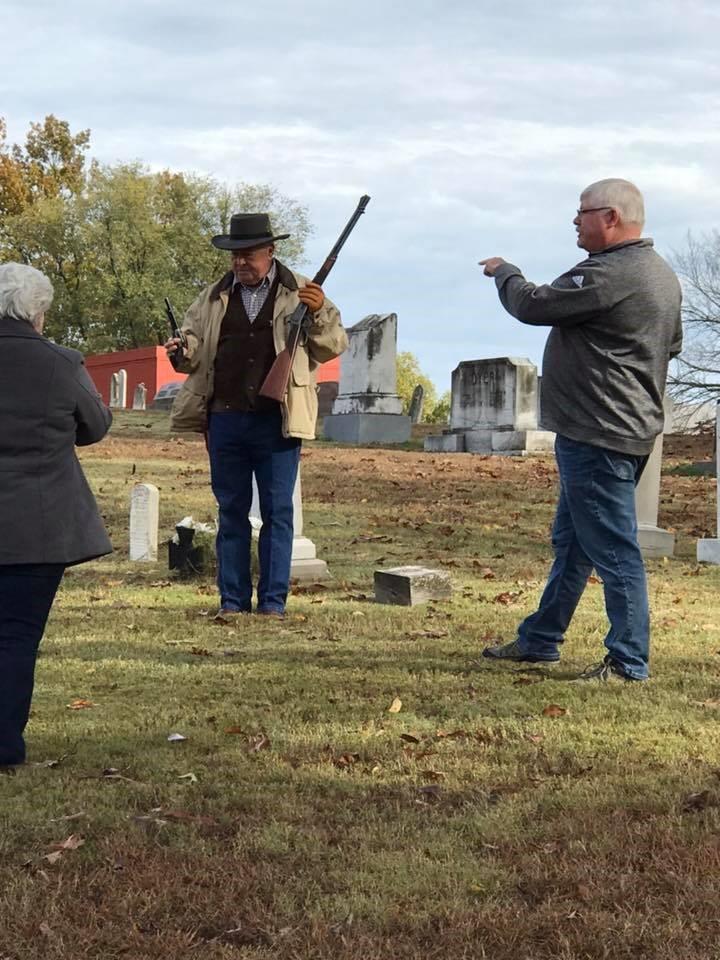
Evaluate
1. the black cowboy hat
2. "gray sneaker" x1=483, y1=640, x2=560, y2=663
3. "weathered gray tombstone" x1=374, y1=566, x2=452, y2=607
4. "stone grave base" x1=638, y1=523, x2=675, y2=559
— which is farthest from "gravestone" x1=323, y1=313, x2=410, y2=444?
"gray sneaker" x1=483, y1=640, x2=560, y2=663

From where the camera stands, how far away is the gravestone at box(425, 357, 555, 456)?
76.4ft

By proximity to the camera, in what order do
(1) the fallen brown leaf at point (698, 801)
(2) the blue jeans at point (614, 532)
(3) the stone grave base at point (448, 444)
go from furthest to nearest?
(3) the stone grave base at point (448, 444) → (2) the blue jeans at point (614, 532) → (1) the fallen brown leaf at point (698, 801)

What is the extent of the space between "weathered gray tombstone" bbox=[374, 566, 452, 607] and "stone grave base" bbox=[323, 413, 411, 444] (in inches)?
647

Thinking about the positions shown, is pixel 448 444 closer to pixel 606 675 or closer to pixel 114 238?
pixel 606 675

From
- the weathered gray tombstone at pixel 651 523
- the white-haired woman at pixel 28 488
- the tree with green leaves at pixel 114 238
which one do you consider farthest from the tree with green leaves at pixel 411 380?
the white-haired woman at pixel 28 488

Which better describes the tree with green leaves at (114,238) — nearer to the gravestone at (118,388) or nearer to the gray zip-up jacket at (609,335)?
the gravestone at (118,388)

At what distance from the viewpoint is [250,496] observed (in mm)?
8305

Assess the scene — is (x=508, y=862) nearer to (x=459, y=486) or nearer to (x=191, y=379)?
(x=191, y=379)

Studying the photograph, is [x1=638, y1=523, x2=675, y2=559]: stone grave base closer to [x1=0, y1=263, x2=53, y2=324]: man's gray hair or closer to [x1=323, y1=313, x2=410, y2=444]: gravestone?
[x1=0, y1=263, x2=53, y2=324]: man's gray hair

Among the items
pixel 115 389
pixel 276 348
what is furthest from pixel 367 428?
pixel 115 389

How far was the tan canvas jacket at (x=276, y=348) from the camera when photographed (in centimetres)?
793

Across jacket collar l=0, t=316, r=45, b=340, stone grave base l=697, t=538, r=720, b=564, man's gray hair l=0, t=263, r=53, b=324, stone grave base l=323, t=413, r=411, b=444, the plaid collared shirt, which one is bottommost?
stone grave base l=697, t=538, r=720, b=564

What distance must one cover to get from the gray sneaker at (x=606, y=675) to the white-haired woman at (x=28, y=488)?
7.94ft

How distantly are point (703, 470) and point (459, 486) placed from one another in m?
6.85
